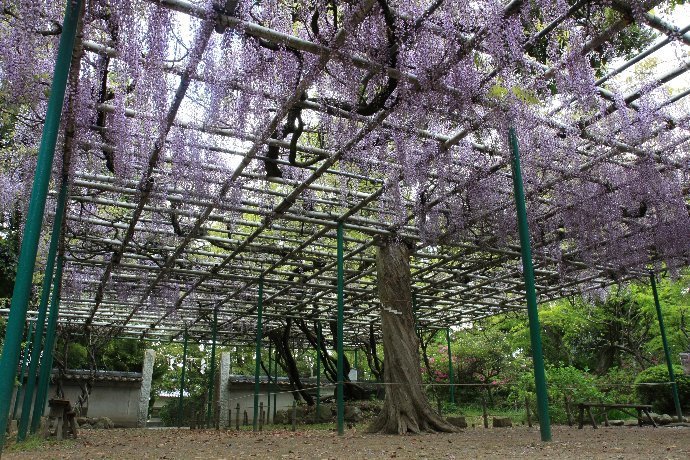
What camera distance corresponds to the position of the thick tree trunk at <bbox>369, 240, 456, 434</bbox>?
718 centimetres

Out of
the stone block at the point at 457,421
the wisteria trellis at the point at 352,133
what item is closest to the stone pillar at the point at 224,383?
the wisteria trellis at the point at 352,133

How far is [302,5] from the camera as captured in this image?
Result: 4.12 metres

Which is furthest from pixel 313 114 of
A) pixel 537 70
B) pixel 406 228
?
pixel 406 228

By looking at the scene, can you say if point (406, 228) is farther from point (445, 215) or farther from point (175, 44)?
point (175, 44)

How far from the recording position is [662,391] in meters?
11.1

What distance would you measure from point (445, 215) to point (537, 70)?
3.48m

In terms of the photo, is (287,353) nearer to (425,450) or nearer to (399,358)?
(399,358)

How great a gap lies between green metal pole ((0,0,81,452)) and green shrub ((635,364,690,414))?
457 inches

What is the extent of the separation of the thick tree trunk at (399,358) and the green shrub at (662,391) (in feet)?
20.7

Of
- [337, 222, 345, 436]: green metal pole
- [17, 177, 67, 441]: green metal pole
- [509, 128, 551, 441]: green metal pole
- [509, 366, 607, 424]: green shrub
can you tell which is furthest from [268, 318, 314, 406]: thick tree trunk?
[509, 128, 551, 441]: green metal pole

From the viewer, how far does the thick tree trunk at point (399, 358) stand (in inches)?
283

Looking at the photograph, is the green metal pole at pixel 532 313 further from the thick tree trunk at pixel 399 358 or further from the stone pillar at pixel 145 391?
the stone pillar at pixel 145 391

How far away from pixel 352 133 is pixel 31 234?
335cm

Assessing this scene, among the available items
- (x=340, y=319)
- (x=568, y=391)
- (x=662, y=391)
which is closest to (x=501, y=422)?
(x=568, y=391)
